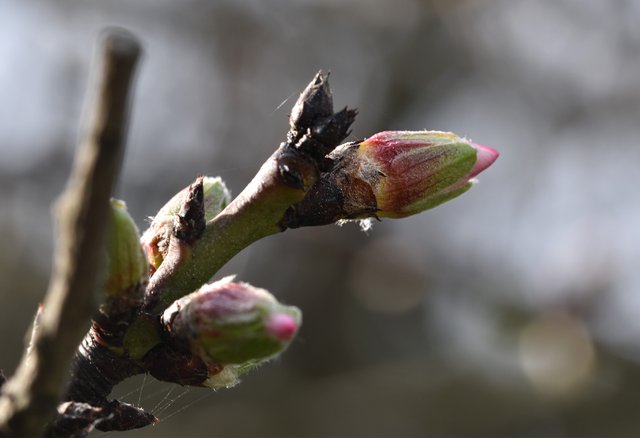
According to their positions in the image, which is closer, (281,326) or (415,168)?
(281,326)

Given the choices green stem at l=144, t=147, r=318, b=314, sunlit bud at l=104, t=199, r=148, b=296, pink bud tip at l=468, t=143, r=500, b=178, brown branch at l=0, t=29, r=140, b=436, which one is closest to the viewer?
brown branch at l=0, t=29, r=140, b=436

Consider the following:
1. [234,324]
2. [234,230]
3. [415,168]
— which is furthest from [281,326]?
[415,168]

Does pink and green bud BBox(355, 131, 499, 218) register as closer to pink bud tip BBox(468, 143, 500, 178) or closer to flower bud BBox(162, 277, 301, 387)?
pink bud tip BBox(468, 143, 500, 178)

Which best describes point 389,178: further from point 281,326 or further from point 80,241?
point 80,241

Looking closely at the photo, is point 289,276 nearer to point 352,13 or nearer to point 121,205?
point 352,13

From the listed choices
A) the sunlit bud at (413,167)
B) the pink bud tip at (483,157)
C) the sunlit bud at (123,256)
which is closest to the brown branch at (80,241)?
the sunlit bud at (123,256)

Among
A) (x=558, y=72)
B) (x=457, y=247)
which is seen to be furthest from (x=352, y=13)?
(x=457, y=247)

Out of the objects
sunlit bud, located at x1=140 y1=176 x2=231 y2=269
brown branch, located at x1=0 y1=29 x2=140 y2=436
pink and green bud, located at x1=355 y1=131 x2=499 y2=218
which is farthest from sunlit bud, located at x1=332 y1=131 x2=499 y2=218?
brown branch, located at x1=0 y1=29 x2=140 y2=436
